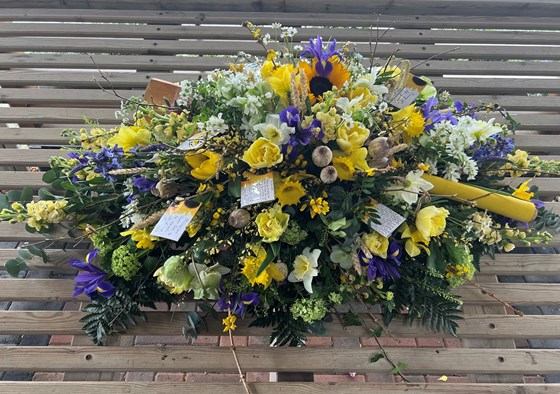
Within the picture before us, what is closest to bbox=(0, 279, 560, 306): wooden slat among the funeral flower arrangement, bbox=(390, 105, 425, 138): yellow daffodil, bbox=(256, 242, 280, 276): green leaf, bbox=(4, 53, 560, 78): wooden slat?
the funeral flower arrangement

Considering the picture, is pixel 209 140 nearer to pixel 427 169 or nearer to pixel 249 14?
pixel 427 169

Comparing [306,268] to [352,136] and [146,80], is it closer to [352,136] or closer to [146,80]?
[352,136]

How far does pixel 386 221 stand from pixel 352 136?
277mm


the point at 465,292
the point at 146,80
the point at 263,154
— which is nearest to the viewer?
the point at 263,154

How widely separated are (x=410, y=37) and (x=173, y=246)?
6.27ft

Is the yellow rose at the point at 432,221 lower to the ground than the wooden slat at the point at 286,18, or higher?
lower

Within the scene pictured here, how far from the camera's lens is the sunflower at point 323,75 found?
126cm

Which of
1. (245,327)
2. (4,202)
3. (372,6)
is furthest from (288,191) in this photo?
(372,6)

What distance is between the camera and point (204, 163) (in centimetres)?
115

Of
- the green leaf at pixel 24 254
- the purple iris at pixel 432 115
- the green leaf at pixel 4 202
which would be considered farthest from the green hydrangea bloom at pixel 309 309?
the green leaf at pixel 4 202

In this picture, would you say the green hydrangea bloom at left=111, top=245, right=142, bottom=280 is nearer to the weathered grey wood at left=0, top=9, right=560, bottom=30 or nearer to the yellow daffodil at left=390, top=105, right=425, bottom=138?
the yellow daffodil at left=390, top=105, right=425, bottom=138

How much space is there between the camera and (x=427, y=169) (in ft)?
3.95

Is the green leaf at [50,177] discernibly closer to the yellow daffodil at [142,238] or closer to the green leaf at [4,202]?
the green leaf at [4,202]

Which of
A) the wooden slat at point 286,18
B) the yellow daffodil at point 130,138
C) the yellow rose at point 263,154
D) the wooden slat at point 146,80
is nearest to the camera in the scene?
the yellow rose at point 263,154
